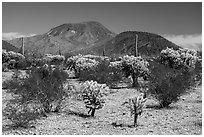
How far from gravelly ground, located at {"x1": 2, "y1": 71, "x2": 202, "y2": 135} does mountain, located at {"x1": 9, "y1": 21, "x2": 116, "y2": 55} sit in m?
102

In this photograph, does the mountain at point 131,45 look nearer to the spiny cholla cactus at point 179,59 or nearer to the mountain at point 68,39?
the mountain at point 68,39

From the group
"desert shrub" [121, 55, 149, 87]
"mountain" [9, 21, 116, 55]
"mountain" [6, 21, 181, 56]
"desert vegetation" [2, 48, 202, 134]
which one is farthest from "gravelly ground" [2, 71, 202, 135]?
"mountain" [9, 21, 116, 55]

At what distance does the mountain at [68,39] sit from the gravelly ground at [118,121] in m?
102

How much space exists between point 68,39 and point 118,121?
135 m

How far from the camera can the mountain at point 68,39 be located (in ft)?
404

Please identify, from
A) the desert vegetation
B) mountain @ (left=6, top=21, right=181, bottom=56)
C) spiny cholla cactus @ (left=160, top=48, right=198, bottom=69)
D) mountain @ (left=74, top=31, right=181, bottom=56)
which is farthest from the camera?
mountain @ (left=6, top=21, right=181, bottom=56)

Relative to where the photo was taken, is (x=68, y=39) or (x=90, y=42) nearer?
(x=68, y=39)

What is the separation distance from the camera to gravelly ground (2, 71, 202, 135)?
33.1 feet

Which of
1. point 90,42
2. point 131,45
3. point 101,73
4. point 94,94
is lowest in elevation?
point 94,94

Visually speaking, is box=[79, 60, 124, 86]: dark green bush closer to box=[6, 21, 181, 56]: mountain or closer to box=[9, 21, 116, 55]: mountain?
box=[6, 21, 181, 56]: mountain

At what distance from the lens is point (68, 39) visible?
477ft

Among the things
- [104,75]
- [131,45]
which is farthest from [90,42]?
[104,75]

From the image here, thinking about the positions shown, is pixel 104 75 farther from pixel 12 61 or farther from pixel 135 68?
pixel 12 61

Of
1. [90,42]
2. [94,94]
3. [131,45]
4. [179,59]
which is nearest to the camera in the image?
[94,94]
